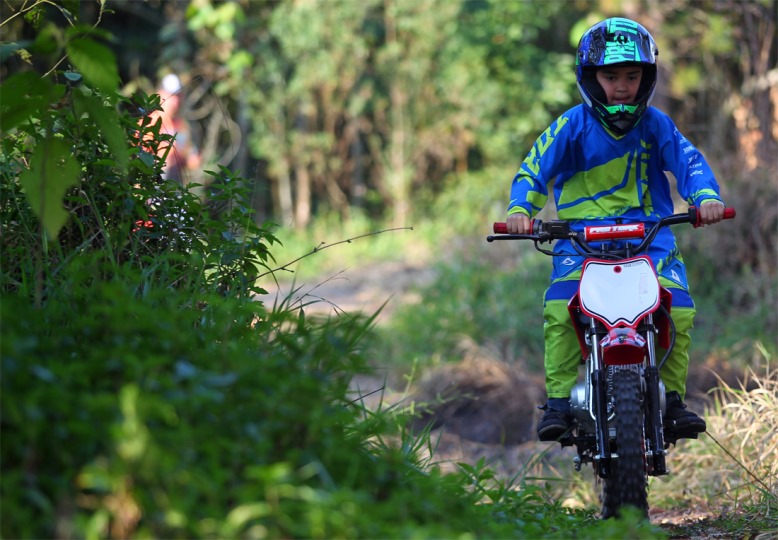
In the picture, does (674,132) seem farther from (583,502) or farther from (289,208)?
(289,208)

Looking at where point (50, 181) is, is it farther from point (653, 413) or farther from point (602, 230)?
point (653, 413)

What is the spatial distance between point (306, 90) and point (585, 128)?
12.8 m

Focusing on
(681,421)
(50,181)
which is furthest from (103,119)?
(681,421)

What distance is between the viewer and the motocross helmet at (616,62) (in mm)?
4477

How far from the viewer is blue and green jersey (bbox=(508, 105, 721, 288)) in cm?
449

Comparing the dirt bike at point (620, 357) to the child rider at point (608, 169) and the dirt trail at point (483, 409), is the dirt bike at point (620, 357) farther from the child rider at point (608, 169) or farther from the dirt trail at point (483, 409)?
the dirt trail at point (483, 409)

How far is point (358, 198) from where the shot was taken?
18312mm

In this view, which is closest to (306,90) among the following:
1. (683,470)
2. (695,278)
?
(695,278)

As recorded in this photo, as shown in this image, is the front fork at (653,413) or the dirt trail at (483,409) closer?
the front fork at (653,413)

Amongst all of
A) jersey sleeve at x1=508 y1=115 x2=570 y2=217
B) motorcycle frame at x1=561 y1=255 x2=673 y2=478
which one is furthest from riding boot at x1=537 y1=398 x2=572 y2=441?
jersey sleeve at x1=508 y1=115 x2=570 y2=217

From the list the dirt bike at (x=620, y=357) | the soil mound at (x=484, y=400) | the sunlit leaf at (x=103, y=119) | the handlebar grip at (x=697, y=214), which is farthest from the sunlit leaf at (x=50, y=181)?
the soil mound at (x=484, y=400)

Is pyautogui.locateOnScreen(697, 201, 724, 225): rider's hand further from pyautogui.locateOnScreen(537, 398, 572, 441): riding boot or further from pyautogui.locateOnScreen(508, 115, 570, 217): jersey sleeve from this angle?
pyautogui.locateOnScreen(537, 398, 572, 441): riding boot

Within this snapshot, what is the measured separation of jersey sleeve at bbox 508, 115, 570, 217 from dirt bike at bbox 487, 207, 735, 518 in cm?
31

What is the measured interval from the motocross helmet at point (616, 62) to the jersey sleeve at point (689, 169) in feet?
0.58
